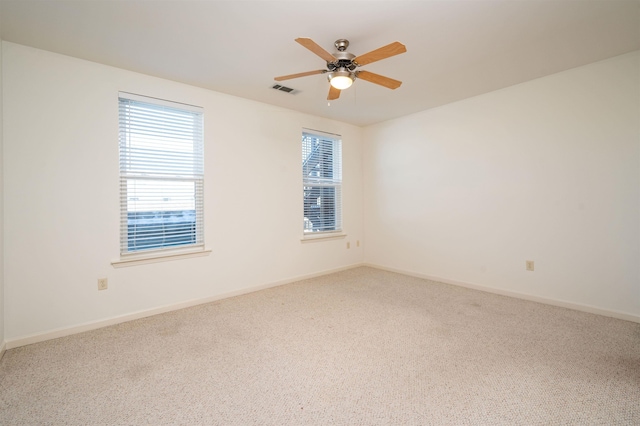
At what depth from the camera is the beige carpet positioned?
153cm

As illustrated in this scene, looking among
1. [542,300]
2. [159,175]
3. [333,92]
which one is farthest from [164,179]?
[542,300]

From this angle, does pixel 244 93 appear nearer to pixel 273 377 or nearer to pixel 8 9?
pixel 8 9

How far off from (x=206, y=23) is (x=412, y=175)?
3362mm

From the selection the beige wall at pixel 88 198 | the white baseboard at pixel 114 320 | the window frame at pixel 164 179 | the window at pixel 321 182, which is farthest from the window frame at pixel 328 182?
the window frame at pixel 164 179

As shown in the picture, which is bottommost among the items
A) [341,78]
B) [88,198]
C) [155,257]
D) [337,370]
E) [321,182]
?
[337,370]

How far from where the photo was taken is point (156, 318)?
287cm

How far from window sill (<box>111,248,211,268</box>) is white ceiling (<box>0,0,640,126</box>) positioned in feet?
6.16

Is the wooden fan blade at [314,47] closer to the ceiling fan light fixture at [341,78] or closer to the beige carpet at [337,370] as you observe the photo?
the ceiling fan light fixture at [341,78]

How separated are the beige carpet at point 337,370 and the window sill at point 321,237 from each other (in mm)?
1403

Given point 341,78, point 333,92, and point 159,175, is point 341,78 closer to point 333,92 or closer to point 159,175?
point 333,92

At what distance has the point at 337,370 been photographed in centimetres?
192

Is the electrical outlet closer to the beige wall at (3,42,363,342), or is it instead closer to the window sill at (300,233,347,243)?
the beige wall at (3,42,363,342)

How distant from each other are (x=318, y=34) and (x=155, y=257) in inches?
105

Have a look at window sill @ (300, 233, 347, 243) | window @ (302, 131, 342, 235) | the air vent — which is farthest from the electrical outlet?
the air vent
